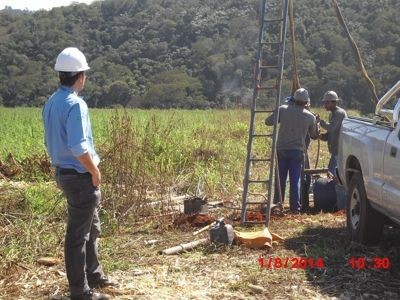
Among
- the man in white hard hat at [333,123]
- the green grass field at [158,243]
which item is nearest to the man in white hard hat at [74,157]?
the green grass field at [158,243]

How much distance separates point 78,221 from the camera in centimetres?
449

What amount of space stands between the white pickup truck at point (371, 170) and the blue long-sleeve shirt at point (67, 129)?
8.64 ft

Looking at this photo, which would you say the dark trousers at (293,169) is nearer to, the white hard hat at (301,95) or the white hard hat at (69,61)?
the white hard hat at (301,95)

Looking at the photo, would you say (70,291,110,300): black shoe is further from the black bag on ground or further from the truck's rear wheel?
the black bag on ground

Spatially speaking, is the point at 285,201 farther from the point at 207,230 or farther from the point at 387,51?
the point at 387,51

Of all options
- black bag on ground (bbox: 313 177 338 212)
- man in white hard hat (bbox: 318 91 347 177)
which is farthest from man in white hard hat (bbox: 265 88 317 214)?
man in white hard hat (bbox: 318 91 347 177)

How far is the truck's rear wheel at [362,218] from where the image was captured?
6098 mm

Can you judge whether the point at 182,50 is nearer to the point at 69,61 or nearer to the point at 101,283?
the point at 101,283

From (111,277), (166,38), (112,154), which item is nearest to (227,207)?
(112,154)

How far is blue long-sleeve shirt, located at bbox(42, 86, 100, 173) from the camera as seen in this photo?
14.0 feet

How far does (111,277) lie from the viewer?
5422 mm

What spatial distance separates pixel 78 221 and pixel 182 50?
51902mm

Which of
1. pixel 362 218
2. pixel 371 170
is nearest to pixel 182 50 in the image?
pixel 362 218

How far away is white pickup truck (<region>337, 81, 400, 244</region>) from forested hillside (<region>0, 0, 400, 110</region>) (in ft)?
63.6
